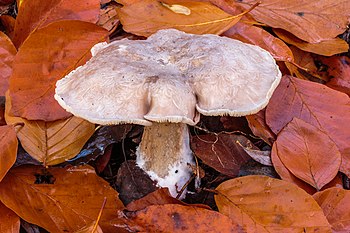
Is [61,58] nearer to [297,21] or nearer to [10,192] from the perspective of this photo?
[10,192]

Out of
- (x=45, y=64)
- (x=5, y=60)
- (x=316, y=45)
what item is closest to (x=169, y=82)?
(x=45, y=64)

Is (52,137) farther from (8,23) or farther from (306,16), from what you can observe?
(306,16)

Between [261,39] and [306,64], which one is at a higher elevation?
[261,39]

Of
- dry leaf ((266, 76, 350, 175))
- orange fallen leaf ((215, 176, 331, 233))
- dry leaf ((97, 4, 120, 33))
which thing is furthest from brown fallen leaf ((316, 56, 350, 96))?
dry leaf ((97, 4, 120, 33))

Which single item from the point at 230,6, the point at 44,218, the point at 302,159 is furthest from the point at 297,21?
the point at 44,218

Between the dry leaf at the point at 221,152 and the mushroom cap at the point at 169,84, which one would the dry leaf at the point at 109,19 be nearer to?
the mushroom cap at the point at 169,84
